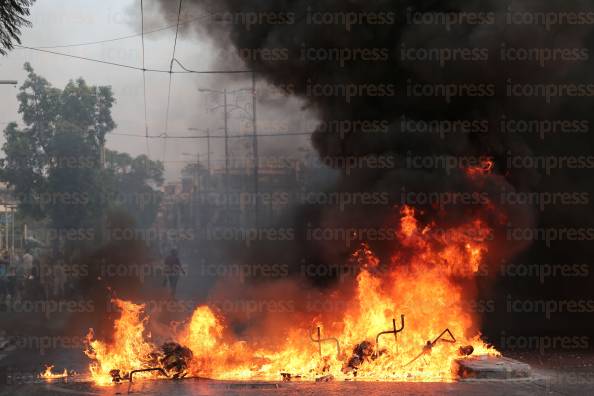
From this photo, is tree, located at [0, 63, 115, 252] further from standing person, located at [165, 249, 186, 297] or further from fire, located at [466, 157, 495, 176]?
fire, located at [466, 157, 495, 176]

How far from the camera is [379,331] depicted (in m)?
12.6

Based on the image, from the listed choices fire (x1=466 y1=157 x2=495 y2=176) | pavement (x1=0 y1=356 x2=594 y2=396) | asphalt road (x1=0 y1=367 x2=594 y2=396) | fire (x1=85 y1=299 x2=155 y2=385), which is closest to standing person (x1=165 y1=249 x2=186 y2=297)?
fire (x1=85 y1=299 x2=155 y2=385)

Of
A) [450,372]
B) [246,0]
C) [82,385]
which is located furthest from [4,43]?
[450,372]

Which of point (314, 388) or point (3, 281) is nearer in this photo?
point (314, 388)

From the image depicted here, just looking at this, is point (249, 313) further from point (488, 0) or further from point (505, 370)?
point (488, 0)

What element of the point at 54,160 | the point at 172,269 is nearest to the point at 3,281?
the point at 172,269

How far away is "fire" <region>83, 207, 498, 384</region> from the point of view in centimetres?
1181

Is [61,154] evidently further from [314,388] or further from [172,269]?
[314,388]

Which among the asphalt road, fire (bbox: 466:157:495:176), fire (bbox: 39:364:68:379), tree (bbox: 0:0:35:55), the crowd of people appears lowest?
the asphalt road

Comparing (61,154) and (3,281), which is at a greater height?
(61,154)

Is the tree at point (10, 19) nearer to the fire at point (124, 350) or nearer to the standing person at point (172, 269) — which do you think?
the fire at point (124, 350)

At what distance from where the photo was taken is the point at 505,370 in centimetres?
1119

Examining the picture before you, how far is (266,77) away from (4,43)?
24.0 ft

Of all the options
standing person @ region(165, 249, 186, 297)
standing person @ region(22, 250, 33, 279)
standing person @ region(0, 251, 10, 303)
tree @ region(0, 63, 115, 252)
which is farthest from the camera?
tree @ region(0, 63, 115, 252)
